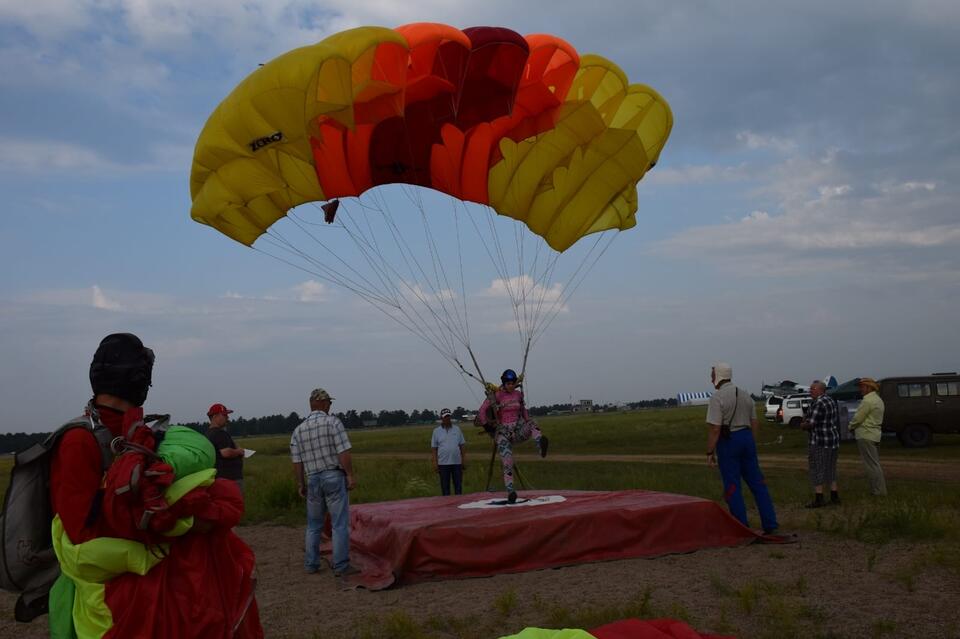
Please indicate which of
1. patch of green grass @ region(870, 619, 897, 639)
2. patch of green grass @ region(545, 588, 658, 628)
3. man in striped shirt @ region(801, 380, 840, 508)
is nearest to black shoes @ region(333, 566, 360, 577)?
patch of green grass @ region(545, 588, 658, 628)

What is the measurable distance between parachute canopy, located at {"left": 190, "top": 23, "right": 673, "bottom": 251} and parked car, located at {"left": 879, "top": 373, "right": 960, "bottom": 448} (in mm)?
13614

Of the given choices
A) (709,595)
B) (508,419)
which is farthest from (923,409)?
(709,595)

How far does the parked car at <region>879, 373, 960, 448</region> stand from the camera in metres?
19.6

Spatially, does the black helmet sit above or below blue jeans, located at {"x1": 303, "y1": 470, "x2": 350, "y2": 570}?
above

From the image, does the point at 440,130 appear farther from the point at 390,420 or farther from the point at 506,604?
the point at 390,420

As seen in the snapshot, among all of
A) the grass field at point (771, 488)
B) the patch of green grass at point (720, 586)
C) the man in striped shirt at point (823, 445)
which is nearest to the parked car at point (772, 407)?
the grass field at point (771, 488)

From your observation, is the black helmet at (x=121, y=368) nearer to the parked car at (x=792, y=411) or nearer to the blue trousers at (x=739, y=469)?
the blue trousers at (x=739, y=469)

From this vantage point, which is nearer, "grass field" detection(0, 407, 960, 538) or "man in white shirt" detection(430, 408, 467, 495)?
"grass field" detection(0, 407, 960, 538)

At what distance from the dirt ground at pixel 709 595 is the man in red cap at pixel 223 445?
136 centimetres

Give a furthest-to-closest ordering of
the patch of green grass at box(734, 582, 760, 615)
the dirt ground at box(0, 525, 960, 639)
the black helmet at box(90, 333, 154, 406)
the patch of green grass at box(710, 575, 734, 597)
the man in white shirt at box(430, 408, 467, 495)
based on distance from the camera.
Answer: the man in white shirt at box(430, 408, 467, 495), the patch of green grass at box(710, 575, 734, 597), the patch of green grass at box(734, 582, 760, 615), the dirt ground at box(0, 525, 960, 639), the black helmet at box(90, 333, 154, 406)

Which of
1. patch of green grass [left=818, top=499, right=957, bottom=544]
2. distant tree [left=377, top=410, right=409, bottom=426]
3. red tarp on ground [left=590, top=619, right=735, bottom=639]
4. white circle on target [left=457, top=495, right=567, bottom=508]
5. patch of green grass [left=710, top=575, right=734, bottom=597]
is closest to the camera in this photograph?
red tarp on ground [left=590, top=619, right=735, bottom=639]

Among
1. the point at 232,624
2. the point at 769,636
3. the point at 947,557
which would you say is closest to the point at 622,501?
the point at 947,557

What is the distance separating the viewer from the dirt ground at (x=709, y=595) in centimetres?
504

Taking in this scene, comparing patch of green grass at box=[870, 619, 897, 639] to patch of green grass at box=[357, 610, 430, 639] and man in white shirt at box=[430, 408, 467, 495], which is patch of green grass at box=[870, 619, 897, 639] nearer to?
patch of green grass at box=[357, 610, 430, 639]
